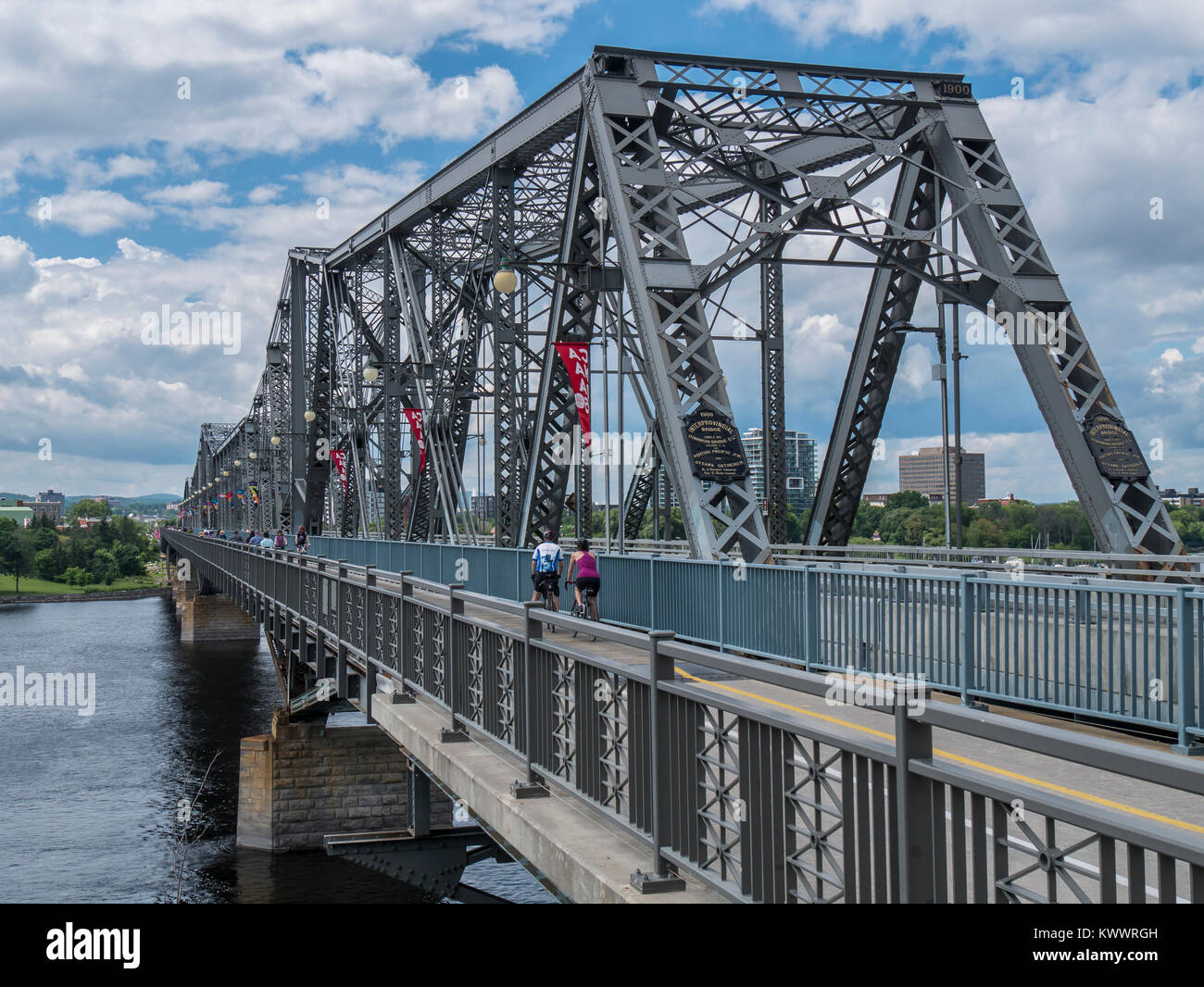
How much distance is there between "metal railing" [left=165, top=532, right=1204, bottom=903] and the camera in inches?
129

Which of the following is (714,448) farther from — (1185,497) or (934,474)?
(934,474)

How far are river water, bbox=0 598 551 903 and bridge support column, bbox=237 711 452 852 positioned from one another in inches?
27.2

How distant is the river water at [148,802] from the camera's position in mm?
24859

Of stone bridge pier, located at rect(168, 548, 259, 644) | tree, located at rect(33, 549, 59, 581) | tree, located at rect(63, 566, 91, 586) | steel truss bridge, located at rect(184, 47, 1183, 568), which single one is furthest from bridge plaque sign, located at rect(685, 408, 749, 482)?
tree, located at rect(33, 549, 59, 581)

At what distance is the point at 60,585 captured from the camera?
561 ft

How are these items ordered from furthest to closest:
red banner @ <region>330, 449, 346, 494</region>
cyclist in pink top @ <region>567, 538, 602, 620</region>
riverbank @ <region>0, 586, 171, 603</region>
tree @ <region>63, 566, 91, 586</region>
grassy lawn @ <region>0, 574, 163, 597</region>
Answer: tree @ <region>63, 566, 91, 586</region>
grassy lawn @ <region>0, 574, 163, 597</region>
riverbank @ <region>0, 586, 171, 603</region>
red banner @ <region>330, 449, 346, 494</region>
cyclist in pink top @ <region>567, 538, 602, 620</region>

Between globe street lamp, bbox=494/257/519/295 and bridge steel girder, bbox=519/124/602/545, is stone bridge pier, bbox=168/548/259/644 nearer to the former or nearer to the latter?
bridge steel girder, bbox=519/124/602/545

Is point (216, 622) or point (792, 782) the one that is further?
point (216, 622)

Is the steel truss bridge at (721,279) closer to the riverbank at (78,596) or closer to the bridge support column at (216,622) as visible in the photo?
the bridge support column at (216,622)

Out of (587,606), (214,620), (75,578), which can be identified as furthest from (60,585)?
(587,606)

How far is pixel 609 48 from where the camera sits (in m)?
20.5

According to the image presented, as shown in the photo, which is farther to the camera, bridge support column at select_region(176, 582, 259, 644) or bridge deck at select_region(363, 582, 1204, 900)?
bridge support column at select_region(176, 582, 259, 644)

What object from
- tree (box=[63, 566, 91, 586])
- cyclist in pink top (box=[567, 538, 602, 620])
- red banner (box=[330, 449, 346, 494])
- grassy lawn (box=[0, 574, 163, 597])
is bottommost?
grassy lawn (box=[0, 574, 163, 597])

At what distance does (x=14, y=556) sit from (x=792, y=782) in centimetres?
19164
